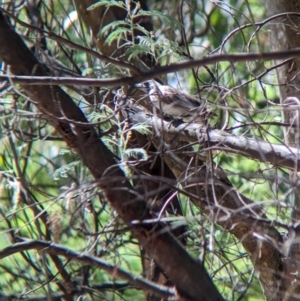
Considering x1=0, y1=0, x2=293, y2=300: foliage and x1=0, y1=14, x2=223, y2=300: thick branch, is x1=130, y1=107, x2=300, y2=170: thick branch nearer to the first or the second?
x1=0, y1=0, x2=293, y2=300: foliage

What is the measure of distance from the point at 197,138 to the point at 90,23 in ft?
6.83

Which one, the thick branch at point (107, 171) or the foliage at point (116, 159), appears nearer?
the thick branch at point (107, 171)

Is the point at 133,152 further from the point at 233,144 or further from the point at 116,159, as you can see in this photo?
the point at 233,144

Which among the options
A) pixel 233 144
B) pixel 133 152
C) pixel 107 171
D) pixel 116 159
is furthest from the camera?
pixel 133 152

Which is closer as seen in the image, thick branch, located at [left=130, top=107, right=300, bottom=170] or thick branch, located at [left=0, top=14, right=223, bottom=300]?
thick branch, located at [left=0, top=14, right=223, bottom=300]

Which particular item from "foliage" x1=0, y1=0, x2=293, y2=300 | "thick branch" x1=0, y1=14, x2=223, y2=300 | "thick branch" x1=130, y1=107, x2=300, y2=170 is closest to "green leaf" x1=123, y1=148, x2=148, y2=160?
"foliage" x1=0, y1=0, x2=293, y2=300

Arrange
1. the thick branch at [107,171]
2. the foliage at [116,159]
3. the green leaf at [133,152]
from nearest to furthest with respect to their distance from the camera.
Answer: the thick branch at [107,171] → the foliage at [116,159] → the green leaf at [133,152]

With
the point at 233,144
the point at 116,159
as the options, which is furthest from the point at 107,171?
the point at 233,144

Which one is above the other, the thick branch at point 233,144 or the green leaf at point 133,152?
the green leaf at point 133,152

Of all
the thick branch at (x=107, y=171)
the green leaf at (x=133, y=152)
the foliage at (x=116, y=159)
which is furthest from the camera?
the green leaf at (x=133, y=152)

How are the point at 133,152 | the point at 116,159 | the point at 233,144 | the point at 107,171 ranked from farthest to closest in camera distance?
the point at 133,152 → the point at 116,159 → the point at 233,144 → the point at 107,171

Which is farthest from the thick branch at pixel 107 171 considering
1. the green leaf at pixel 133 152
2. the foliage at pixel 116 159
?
the green leaf at pixel 133 152

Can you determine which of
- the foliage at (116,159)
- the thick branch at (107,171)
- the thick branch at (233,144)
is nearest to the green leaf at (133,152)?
the foliage at (116,159)

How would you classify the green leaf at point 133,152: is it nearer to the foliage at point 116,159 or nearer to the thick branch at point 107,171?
the foliage at point 116,159
